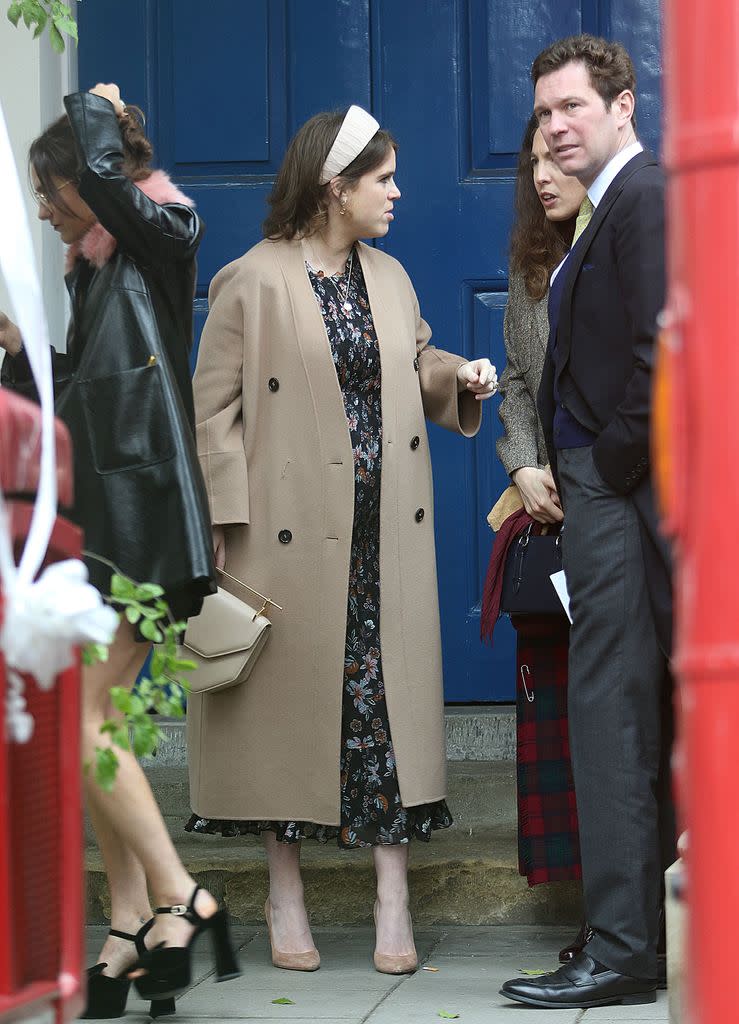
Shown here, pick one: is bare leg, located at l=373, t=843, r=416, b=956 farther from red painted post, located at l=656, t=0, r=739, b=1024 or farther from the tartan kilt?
red painted post, located at l=656, t=0, r=739, b=1024

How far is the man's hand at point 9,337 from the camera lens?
378cm

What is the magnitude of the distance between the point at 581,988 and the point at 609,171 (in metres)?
1.80

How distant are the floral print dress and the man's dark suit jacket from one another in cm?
63

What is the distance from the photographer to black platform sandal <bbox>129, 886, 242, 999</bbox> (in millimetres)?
3404

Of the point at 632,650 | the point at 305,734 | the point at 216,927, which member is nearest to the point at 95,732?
the point at 216,927

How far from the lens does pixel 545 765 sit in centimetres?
432

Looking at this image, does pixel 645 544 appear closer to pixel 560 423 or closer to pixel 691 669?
pixel 560 423

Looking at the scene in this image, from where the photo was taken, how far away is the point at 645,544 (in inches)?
146

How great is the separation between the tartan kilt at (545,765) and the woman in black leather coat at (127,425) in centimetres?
103

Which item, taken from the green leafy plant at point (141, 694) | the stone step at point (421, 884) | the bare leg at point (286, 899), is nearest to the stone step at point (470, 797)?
the stone step at point (421, 884)

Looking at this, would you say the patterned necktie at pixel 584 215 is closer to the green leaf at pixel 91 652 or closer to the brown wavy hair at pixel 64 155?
the brown wavy hair at pixel 64 155

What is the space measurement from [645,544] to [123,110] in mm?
1452

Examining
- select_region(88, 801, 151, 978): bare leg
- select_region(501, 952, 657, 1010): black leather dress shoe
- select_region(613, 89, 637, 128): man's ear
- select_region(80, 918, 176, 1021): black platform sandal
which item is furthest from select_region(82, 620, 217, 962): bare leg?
select_region(613, 89, 637, 128): man's ear

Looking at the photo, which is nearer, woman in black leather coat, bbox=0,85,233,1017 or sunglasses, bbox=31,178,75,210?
woman in black leather coat, bbox=0,85,233,1017
